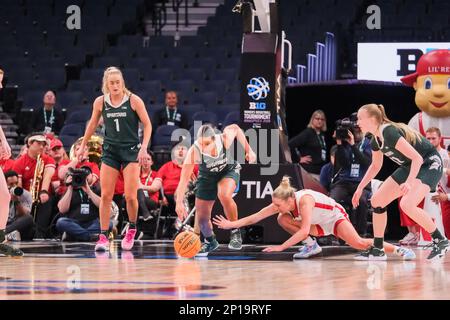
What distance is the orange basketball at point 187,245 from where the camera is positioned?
799 centimetres

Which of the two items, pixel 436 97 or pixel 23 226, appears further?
pixel 23 226

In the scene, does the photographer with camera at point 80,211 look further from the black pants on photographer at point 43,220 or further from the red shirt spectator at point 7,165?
the red shirt spectator at point 7,165

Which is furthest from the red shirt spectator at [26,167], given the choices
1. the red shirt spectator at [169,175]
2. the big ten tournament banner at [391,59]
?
the big ten tournament banner at [391,59]

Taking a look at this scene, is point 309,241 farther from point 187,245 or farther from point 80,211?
point 80,211

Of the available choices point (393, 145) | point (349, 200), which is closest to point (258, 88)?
point (349, 200)

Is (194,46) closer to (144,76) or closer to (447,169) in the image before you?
(144,76)

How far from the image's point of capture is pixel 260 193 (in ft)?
34.4

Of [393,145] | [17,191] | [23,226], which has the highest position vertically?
[393,145]

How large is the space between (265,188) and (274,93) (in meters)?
1.10

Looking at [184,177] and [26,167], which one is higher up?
[184,177]

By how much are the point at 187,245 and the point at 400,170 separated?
190 centimetres

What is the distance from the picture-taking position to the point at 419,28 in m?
15.1

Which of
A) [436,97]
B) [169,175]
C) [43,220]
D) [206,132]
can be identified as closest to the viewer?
[206,132]
